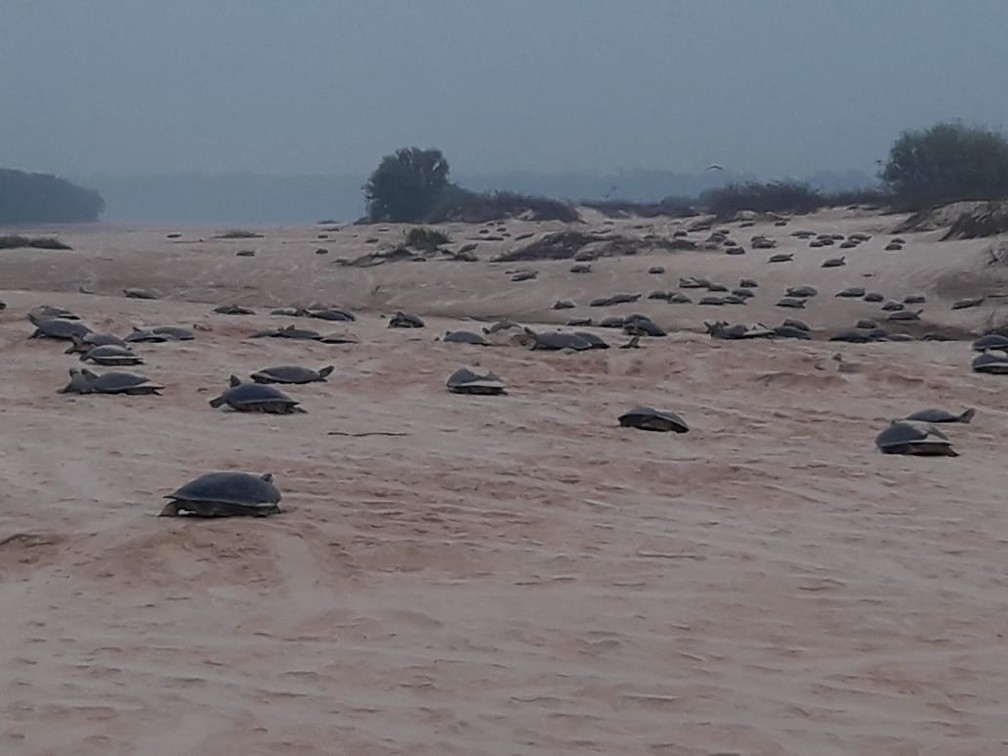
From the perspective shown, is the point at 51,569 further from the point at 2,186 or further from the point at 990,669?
the point at 2,186

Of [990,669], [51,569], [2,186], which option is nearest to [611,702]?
[990,669]

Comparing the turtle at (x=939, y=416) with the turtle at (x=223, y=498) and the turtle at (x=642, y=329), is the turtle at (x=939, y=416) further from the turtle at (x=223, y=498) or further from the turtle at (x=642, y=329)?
the turtle at (x=642, y=329)

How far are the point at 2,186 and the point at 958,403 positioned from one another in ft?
230

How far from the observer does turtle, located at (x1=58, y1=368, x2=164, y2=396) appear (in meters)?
9.52

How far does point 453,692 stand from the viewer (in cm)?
400

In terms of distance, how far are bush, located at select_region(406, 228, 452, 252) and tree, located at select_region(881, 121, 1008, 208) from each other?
16.2 meters

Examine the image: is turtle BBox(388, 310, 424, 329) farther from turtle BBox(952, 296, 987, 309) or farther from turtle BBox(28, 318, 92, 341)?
turtle BBox(952, 296, 987, 309)

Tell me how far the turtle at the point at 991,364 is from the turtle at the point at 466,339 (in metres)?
4.42

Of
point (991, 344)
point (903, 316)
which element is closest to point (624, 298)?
point (903, 316)

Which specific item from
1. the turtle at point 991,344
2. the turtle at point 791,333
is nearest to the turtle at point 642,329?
the turtle at point 791,333

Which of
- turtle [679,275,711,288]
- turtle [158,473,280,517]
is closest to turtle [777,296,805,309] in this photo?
turtle [679,275,711,288]

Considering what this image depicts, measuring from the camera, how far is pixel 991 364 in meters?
11.6

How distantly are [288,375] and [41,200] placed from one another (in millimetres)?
69580

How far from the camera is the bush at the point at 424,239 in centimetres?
2989
